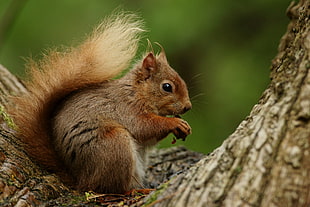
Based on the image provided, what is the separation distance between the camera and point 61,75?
2730 mm

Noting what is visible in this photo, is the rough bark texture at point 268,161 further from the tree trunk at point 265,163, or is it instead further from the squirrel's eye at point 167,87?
the squirrel's eye at point 167,87

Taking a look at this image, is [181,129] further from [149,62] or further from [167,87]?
[149,62]

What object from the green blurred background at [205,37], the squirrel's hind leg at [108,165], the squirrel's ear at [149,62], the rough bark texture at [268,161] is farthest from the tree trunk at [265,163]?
the green blurred background at [205,37]

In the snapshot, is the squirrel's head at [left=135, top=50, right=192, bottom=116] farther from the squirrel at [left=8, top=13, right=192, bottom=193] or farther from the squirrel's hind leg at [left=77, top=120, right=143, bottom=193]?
the squirrel's hind leg at [left=77, top=120, right=143, bottom=193]

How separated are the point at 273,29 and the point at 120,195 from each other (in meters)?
3.10

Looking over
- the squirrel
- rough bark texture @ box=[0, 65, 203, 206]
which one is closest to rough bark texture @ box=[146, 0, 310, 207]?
rough bark texture @ box=[0, 65, 203, 206]

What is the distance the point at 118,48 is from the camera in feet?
9.45

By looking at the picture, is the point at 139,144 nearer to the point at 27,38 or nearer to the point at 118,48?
the point at 118,48

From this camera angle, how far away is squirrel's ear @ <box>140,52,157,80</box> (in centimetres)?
315

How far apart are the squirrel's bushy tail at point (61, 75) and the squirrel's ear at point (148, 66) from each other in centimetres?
17

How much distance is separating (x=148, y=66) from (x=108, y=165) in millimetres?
924

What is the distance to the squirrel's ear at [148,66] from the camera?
10.3 ft

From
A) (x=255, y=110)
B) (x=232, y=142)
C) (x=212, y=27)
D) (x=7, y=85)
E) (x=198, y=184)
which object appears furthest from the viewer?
(x=212, y=27)

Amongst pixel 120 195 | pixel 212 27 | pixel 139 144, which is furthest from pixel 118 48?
pixel 212 27
